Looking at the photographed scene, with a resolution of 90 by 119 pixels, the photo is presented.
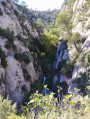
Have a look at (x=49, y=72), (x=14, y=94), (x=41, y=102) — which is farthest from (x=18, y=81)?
(x=49, y=72)

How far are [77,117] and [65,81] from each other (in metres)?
10.5

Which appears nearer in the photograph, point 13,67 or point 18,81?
point 18,81

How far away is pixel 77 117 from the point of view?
6.79ft

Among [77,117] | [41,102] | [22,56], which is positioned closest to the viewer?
[77,117]

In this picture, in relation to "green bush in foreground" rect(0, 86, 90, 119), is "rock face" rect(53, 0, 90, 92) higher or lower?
higher

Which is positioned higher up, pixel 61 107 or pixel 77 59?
pixel 77 59

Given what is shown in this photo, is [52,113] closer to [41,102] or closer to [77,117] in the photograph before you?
[41,102]

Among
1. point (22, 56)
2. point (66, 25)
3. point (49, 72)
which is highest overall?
point (66, 25)

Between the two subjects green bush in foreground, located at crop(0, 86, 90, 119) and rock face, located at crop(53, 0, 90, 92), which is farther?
rock face, located at crop(53, 0, 90, 92)

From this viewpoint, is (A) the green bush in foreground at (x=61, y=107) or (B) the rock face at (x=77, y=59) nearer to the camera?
(A) the green bush in foreground at (x=61, y=107)

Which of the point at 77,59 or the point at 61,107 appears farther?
the point at 77,59

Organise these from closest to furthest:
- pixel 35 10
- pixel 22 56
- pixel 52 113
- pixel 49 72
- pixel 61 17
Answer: pixel 52 113
pixel 22 56
pixel 61 17
pixel 49 72
pixel 35 10

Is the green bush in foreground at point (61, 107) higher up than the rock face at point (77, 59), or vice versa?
the rock face at point (77, 59)

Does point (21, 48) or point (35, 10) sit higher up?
point (35, 10)
